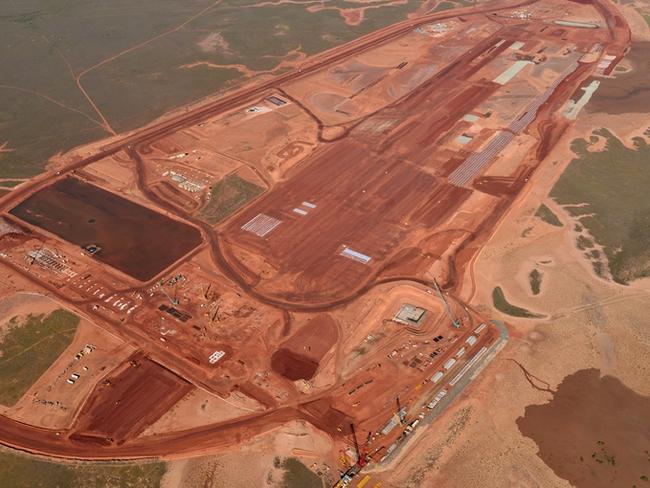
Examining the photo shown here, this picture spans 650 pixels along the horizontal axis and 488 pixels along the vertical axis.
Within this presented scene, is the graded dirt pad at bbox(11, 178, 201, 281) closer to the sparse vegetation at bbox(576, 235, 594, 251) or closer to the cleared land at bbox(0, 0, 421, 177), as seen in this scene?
the cleared land at bbox(0, 0, 421, 177)

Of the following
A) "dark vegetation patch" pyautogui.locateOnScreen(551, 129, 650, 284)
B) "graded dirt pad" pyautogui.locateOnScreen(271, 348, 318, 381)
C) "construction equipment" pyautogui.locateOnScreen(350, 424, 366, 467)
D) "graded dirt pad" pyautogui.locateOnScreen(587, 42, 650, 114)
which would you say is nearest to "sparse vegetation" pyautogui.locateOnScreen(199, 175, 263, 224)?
"graded dirt pad" pyautogui.locateOnScreen(271, 348, 318, 381)

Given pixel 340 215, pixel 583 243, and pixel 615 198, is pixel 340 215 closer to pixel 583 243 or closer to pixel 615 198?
pixel 583 243

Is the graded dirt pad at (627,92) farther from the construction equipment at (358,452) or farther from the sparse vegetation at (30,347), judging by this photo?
the sparse vegetation at (30,347)

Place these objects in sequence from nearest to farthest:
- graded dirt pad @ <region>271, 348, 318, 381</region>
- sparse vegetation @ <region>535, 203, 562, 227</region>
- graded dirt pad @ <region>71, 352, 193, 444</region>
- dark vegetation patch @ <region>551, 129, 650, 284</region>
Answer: graded dirt pad @ <region>71, 352, 193, 444</region> < graded dirt pad @ <region>271, 348, 318, 381</region> < dark vegetation patch @ <region>551, 129, 650, 284</region> < sparse vegetation @ <region>535, 203, 562, 227</region>

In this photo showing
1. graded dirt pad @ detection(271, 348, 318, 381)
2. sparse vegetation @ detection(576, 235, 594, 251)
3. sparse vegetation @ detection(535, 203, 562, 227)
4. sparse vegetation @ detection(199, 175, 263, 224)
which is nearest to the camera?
graded dirt pad @ detection(271, 348, 318, 381)

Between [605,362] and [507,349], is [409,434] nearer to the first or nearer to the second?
[507,349]

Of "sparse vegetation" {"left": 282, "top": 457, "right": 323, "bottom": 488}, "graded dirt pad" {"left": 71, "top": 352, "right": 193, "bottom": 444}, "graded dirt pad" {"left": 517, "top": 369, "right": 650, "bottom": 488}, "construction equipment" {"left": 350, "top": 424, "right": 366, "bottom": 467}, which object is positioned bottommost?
"graded dirt pad" {"left": 517, "top": 369, "right": 650, "bottom": 488}

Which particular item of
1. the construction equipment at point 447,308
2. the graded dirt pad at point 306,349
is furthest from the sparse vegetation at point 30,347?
the construction equipment at point 447,308
